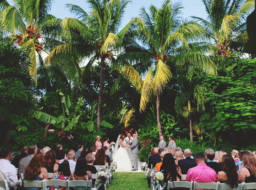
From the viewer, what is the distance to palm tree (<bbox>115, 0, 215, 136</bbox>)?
1567 centimetres

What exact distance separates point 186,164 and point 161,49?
11621 mm

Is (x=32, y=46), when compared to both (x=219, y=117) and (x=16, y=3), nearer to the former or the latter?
(x=16, y=3)

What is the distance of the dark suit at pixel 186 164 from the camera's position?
241 inches

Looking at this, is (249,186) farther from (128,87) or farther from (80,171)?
(128,87)

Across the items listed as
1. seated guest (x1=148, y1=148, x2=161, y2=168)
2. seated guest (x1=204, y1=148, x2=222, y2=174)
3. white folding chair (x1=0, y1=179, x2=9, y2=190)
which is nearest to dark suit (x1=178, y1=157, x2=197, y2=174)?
seated guest (x1=204, y1=148, x2=222, y2=174)

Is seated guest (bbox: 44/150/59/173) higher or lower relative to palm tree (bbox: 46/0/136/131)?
lower

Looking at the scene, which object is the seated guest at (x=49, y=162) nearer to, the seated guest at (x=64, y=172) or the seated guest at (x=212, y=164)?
the seated guest at (x=64, y=172)

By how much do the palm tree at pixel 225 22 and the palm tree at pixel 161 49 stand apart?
1.32m

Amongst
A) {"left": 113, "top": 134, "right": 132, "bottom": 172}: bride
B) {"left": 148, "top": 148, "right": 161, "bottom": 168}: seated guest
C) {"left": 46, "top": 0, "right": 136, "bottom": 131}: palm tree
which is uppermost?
{"left": 46, "top": 0, "right": 136, "bottom": 131}: palm tree

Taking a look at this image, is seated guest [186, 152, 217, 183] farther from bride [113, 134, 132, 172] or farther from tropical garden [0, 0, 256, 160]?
bride [113, 134, 132, 172]

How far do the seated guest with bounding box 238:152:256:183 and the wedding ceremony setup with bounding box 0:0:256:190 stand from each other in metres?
0.70

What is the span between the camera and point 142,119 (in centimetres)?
2002

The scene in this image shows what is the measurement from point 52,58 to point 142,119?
7.85 metres

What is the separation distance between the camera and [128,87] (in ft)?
67.4
